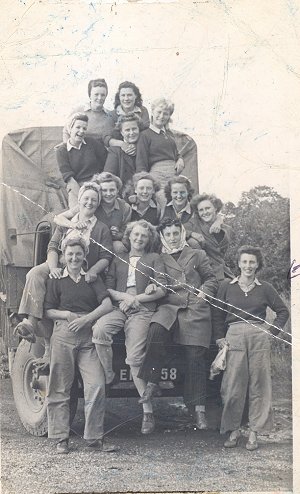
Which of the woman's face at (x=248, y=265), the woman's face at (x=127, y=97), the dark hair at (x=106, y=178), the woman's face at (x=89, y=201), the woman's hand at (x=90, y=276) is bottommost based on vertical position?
the woman's hand at (x=90, y=276)

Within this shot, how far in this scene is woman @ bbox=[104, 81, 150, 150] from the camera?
5.46 meters

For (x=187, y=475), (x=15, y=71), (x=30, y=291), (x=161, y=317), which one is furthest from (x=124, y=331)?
(x=15, y=71)

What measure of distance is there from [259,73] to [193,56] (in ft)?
1.34

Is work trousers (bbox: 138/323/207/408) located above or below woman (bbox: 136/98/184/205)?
below

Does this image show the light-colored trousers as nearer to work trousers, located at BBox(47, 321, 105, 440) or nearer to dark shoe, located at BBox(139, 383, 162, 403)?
dark shoe, located at BBox(139, 383, 162, 403)

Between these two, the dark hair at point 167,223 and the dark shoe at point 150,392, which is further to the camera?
the dark hair at point 167,223

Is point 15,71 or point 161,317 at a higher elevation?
point 15,71

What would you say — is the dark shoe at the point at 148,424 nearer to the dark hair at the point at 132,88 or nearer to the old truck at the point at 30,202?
the old truck at the point at 30,202

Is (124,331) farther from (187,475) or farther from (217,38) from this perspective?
(217,38)

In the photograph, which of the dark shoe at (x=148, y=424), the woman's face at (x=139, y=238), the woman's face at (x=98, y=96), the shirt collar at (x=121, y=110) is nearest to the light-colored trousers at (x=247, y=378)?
the dark shoe at (x=148, y=424)

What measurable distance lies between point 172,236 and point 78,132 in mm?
834

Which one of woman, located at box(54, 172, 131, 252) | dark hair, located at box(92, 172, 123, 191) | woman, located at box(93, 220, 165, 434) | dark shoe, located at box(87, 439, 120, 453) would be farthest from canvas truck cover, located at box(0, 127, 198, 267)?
dark shoe, located at box(87, 439, 120, 453)

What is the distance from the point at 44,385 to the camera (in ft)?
18.1

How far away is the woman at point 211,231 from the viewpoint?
549 centimetres
